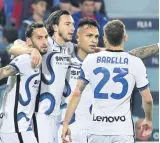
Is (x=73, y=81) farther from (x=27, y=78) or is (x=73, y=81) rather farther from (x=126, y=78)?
(x=126, y=78)

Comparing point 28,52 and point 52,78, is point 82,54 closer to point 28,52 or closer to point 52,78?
point 52,78

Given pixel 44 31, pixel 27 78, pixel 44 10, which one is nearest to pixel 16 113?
pixel 27 78

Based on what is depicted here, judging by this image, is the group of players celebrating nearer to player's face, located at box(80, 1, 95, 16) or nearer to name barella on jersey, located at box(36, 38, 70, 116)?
name barella on jersey, located at box(36, 38, 70, 116)

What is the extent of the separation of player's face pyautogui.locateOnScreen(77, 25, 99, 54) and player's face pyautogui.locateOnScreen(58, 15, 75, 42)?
0.28 meters

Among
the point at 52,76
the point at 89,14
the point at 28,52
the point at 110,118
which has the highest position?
the point at 89,14

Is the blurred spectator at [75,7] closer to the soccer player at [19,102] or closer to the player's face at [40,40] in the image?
the player's face at [40,40]

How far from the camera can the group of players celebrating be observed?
26.3ft

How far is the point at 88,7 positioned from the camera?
47.7 ft

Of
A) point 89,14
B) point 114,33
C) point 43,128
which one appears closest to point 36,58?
point 43,128

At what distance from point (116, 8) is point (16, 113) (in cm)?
707

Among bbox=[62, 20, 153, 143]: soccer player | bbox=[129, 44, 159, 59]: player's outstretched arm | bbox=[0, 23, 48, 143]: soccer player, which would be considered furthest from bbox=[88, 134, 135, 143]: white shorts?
bbox=[129, 44, 159, 59]: player's outstretched arm

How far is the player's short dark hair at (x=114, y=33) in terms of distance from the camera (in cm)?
800

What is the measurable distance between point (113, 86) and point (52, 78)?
1416 millimetres

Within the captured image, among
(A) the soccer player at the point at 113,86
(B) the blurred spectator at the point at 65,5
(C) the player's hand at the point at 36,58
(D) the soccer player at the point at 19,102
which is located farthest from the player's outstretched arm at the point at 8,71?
(B) the blurred spectator at the point at 65,5
